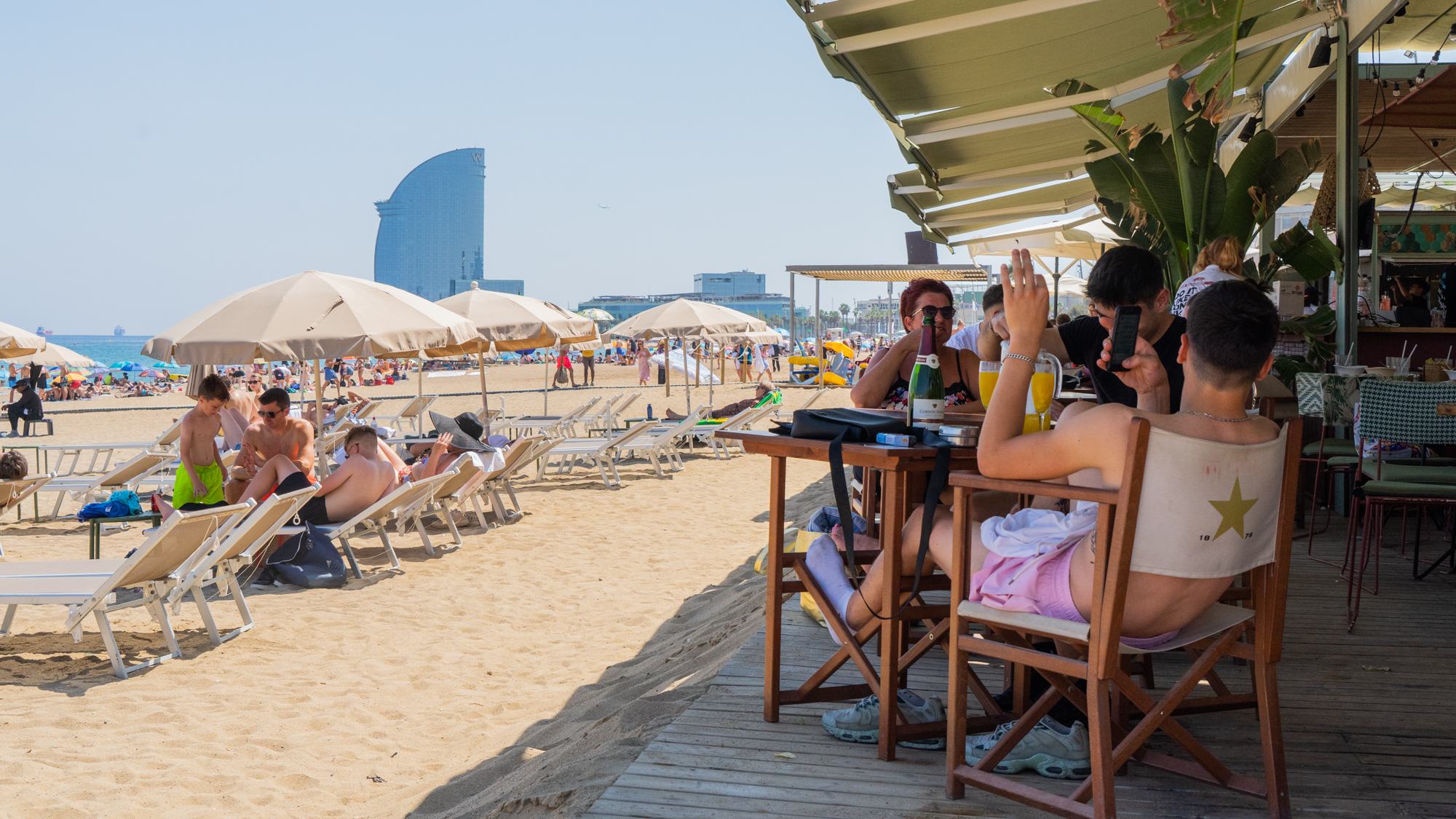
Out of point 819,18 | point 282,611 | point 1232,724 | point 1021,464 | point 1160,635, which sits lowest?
point 282,611

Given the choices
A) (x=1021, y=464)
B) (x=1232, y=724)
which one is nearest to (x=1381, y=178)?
(x=1232, y=724)

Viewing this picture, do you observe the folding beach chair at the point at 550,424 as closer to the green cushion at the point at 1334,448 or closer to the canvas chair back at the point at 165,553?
the canvas chair back at the point at 165,553

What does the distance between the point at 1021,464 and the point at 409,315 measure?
707cm

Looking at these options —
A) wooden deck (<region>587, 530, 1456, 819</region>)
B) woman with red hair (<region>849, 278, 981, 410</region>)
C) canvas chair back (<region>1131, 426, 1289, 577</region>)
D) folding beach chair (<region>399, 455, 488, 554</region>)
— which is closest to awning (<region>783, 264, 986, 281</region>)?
folding beach chair (<region>399, 455, 488, 554</region>)

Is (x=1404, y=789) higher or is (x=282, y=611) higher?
(x=1404, y=789)

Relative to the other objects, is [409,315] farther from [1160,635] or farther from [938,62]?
[1160,635]

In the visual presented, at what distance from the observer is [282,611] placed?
5.96 meters

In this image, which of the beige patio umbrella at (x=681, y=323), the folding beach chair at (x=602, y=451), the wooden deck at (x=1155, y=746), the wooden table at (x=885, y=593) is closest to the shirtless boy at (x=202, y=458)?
the folding beach chair at (x=602, y=451)

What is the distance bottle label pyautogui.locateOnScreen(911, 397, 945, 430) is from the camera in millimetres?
2451

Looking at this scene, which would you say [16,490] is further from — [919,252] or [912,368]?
[919,252]

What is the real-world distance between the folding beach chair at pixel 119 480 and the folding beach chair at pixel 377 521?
11.2 ft

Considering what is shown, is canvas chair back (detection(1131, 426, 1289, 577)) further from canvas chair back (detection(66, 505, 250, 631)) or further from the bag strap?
canvas chair back (detection(66, 505, 250, 631))

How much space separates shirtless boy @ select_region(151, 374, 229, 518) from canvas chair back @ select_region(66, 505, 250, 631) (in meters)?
1.89

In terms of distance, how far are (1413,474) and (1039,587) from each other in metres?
2.84
